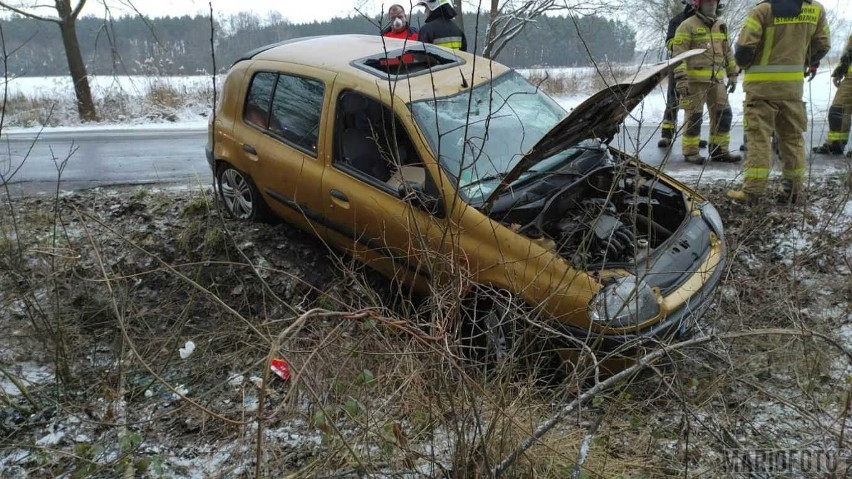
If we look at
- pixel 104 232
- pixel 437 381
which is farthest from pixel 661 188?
pixel 104 232

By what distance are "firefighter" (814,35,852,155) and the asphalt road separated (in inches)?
7.0

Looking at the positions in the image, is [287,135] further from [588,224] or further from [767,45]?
[767,45]

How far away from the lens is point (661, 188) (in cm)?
396

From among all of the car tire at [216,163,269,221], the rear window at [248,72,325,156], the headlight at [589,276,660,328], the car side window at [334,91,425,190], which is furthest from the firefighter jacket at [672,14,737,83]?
the car tire at [216,163,269,221]

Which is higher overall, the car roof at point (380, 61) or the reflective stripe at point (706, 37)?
the reflective stripe at point (706, 37)

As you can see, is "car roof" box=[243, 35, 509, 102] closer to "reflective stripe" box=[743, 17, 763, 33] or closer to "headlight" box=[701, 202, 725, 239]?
"headlight" box=[701, 202, 725, 239]

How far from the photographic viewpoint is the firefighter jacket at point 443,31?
6938mm

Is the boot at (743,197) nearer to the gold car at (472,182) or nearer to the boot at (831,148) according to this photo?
the gold car at (472,182)

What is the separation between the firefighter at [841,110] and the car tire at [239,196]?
656 centimetres

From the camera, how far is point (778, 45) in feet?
16.5

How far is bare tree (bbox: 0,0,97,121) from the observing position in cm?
1180

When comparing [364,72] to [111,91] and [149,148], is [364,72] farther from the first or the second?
[111,91]

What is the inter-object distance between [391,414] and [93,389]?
1820 millimetres

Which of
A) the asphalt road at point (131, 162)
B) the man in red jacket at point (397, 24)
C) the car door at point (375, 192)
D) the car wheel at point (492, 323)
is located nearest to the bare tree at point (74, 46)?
the asphalt road at point (131, 162)
